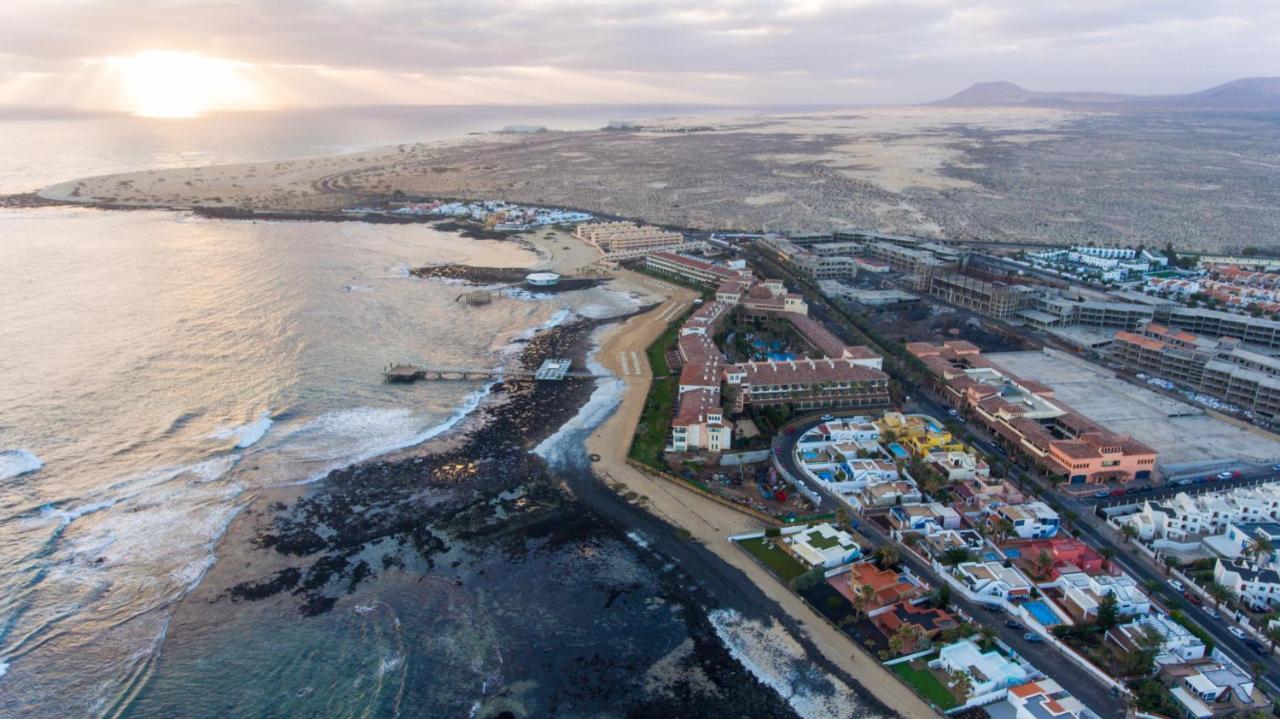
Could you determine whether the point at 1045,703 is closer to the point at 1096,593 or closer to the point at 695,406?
the point at 1096,593

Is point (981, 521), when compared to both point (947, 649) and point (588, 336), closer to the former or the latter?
point (947, 649)

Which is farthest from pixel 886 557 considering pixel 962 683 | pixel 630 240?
pixel 630 240

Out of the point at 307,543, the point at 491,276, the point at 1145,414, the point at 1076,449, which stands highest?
the point at 491,276

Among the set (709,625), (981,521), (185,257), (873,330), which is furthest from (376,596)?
(185,257)

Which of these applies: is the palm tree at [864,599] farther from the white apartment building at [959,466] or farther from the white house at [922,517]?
the white apartment building at [959,466]

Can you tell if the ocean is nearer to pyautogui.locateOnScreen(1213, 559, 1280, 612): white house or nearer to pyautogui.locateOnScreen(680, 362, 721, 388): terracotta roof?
pyautogui.locateOnScreen(680, 362, 721, 388): terracotta roof
